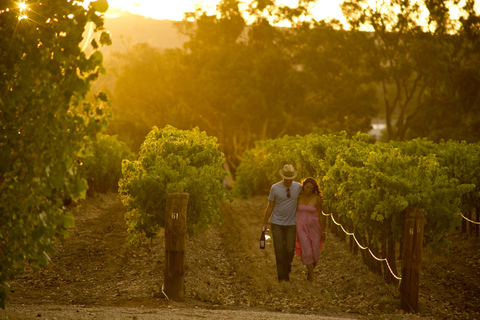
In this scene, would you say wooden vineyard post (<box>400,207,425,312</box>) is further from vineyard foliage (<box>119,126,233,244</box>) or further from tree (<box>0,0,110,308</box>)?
tree (<box>0,0,110,308</box>)

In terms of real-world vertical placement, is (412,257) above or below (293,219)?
Result: below

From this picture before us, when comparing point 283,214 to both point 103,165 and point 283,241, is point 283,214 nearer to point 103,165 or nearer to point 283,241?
point 283,241

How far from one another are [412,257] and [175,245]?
3546 mm

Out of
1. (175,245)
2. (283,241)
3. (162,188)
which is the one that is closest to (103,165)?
(162,188)

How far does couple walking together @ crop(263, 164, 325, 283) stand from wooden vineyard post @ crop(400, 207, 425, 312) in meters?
2.16

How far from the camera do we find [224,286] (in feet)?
37.1

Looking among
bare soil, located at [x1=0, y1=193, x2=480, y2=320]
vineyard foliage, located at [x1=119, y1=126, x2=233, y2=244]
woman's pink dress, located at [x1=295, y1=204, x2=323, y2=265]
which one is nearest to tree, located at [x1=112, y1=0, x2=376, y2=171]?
bare soil, located at [x1=0, y1=193, x2=480, y2=320]

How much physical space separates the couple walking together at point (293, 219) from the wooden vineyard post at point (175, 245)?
1.89 metres

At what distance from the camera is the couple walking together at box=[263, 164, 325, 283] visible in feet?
34.8

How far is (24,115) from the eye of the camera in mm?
5344

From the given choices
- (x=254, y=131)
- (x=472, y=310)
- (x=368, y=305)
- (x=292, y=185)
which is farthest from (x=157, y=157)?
(x=254, y=131)

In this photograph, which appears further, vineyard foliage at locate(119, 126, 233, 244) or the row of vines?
vineyard foliage at locate(119, 126, 233, 244)

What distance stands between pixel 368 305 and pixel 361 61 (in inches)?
1610

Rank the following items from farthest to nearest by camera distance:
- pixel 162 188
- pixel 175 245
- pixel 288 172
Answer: pixel 162 188
pixel 288 172
pixel 175 245
